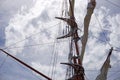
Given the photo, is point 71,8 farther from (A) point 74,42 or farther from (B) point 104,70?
(B) point 104,70

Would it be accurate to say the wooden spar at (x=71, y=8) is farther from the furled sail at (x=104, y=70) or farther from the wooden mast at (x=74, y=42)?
the furled sail at (x=104, y=70)

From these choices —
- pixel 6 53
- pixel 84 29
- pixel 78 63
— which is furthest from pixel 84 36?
pixel 6 53

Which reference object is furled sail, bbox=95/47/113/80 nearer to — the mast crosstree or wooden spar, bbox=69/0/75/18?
the mast crosstree

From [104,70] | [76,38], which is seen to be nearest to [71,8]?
[76,38]

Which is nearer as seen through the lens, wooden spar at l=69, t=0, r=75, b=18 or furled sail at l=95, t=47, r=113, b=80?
furled sail at l=95, t=47, r=113, b=80

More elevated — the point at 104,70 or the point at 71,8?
the point at 71,8

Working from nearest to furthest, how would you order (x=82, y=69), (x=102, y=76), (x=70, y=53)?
(x=102, y=76), (x=82, y=69), (x=70, y=53)

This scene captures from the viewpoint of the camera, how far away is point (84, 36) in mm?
47812

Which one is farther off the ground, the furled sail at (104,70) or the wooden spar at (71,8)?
the wooden spar at (71,8)

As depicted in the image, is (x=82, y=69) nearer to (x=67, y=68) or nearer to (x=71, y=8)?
(x=67, y=68)

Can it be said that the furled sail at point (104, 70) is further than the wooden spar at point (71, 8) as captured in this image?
No

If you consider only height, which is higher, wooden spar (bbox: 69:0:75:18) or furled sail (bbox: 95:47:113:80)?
wooden spar (bbox: 69:0:75:18)

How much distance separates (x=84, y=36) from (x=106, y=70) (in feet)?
24.5

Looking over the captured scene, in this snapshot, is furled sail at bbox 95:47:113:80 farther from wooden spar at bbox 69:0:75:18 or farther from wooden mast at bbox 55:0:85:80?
wooden spar at bbox 69:0:75:18
